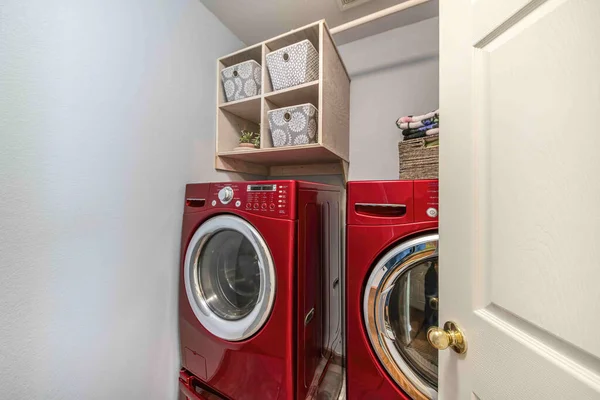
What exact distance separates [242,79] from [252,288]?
125cm

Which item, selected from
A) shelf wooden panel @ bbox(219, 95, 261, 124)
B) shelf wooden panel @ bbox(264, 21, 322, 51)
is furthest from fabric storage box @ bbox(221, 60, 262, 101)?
shelf wooden panel @ bbox(264, 21, 322, 51)

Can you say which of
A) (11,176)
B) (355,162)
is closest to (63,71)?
(11,176)

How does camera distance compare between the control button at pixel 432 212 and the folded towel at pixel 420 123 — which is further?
the folded towel at pixel 420 123

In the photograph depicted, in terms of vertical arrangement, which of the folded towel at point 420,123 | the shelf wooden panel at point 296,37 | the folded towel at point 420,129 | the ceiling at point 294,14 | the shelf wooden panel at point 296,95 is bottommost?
the folded towel at point 420,129

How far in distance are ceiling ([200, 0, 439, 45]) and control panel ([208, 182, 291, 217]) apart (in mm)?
1166

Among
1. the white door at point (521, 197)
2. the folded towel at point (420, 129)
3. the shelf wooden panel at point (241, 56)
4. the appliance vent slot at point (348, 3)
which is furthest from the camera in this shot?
the shelf wooden panel at point (241, 56)

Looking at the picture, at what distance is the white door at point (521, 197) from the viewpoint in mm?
342

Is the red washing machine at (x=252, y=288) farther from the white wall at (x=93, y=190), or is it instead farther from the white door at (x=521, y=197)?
the white door at (x=521, y=197)

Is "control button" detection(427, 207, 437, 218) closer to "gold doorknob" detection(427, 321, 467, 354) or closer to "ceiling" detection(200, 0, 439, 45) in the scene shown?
"gold doorknob" detection(427, 321, 467, 354)

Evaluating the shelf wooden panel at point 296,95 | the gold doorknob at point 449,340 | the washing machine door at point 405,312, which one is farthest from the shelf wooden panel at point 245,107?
the gold doorknob at point 449,340

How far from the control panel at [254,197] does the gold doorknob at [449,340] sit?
578 millimetres

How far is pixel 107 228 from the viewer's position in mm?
965

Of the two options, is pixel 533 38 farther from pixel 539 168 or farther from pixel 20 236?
pixel 20 236

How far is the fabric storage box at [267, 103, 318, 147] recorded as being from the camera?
1216 mm
